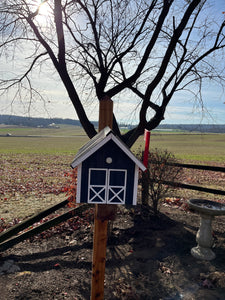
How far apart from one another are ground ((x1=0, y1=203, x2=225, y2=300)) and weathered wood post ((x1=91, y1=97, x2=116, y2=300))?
735 mm

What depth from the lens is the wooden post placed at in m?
3.21

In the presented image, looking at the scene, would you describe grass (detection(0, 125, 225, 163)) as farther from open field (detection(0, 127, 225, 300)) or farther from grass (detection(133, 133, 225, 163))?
open field (detection(0, 127, 225, 300))

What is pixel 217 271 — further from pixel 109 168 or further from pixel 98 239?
pixel 109 168

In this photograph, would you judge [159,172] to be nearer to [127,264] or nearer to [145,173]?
[145,173]

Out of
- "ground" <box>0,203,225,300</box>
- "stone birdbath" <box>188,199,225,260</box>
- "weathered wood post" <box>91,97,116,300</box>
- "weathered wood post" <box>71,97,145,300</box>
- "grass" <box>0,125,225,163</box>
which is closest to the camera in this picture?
"weathered wood post" <box>71,97,145,300</box>

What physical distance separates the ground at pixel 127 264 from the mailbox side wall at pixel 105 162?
2.22m

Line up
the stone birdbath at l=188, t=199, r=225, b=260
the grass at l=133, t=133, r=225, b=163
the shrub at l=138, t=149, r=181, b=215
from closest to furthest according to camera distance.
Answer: the stone birdbath at l=188, t=199, r=225, b=260 → the shrub at l=138, t=149, r=181, b=215 → the grass at l=133, t=133, r=225, b=163

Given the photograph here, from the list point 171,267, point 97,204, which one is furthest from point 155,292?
point 97,204

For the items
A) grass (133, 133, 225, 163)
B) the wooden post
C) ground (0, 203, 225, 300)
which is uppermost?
the wooden post

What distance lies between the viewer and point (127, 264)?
16.0 ft

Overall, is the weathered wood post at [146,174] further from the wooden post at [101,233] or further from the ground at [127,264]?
the wooden post at [101,233]

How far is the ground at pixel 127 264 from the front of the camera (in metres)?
4.12

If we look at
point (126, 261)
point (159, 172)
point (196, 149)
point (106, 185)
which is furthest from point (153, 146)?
point (106, 185)

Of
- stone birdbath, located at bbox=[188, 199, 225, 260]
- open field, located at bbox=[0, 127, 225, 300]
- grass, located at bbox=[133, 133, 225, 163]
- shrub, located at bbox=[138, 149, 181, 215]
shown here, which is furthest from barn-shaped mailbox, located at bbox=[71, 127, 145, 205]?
grass, located at bbox=[133, 133, 225, 163]
